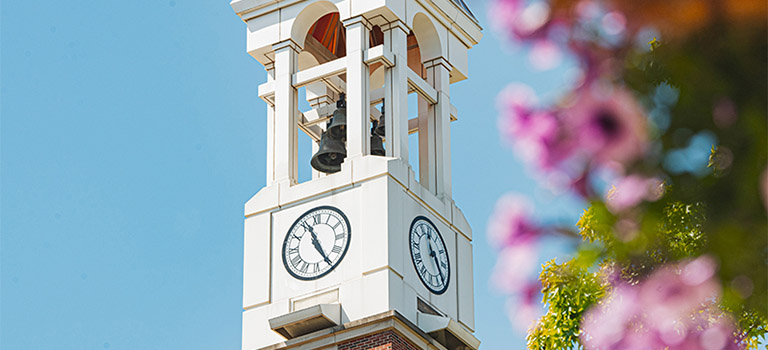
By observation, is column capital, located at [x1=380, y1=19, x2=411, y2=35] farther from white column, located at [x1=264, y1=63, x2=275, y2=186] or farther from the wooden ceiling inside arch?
white column, located at [x1=264, y1=63, x2=275, y2=186]

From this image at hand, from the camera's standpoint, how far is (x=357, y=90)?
22062 mm

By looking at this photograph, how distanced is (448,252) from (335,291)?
2.31 metres

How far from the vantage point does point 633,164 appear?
3.43 m

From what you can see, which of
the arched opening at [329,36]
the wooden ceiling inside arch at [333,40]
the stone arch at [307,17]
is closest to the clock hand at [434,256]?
the stone arch at [307,17]

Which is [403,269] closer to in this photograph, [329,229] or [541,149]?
[329,229]

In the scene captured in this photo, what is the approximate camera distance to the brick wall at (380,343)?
19922mm

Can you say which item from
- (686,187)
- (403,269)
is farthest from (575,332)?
(686,187)

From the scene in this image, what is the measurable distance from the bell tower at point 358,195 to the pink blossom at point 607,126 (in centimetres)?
1674

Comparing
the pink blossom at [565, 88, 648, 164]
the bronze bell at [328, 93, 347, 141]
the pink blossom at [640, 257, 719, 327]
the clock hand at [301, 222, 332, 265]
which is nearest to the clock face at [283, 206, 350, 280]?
the clock hand at [301, 222, 332, 265]

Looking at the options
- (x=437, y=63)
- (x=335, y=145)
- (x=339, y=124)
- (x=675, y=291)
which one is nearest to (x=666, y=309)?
(x=675, y=291)

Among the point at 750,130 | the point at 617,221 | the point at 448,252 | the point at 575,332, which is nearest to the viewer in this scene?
the point at 750,130

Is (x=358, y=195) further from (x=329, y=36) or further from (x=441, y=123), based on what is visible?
(x=329, y=36)

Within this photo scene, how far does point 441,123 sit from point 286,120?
256cm

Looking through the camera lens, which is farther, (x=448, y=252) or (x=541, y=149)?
(x=448, y=252)
